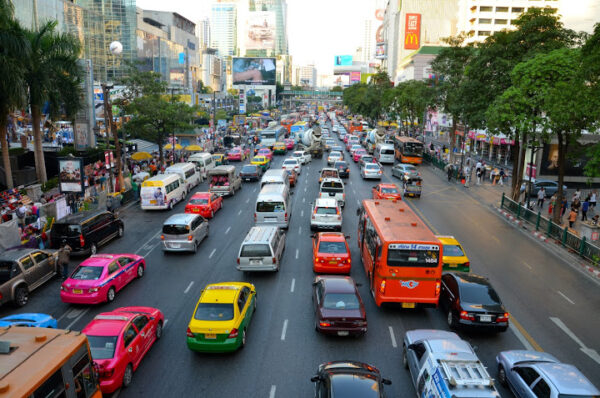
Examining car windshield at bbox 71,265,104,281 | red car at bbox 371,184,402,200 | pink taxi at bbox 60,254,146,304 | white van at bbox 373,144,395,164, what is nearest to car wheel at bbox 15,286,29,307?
pink taxi at bbox 60,254,146,304

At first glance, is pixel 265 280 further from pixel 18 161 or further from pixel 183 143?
pixel 183 143

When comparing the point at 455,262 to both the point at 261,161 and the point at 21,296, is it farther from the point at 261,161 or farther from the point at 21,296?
the point at 261,161

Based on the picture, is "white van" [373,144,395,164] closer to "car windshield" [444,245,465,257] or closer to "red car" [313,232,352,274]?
"car windshield" [444,245,465,257]

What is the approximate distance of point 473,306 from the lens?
1348cm

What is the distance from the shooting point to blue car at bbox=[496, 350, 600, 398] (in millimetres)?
9012

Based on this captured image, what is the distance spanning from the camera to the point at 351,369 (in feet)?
31.2

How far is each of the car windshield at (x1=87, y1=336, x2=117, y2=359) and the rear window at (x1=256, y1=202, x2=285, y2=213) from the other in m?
13.6

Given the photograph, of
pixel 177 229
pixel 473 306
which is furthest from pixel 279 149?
pixel 473 306

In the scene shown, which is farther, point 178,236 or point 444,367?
point 178,236

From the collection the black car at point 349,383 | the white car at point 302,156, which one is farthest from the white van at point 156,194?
the black car at point 349,383

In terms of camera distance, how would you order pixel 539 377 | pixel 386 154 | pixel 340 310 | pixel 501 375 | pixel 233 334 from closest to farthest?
pixel 539 377
pixel 501 375
pixel 233 334
pixel 340 310
pixel 386 154

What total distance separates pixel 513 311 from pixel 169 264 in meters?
14.0

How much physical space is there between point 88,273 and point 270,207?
10.2 meters

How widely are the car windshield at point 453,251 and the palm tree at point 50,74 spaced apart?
91.2 feet
